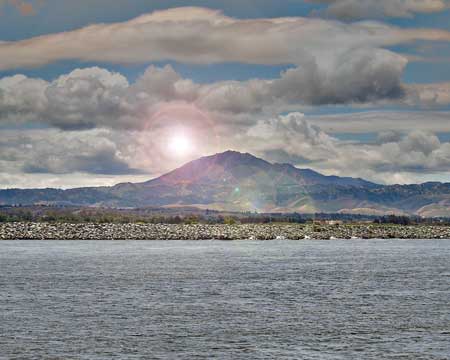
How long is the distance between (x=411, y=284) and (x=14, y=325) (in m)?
51.3

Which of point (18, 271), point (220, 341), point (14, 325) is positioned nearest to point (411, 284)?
point (220, 341)

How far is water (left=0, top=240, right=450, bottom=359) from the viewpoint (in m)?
43.5

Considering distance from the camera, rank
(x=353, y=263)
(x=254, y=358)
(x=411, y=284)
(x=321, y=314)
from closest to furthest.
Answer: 1. (x=254, y=358)
2. (x=321, y=314)
3. (x=411, y=284)
4. (x=353, y=263)

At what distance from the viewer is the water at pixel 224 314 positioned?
43.5 m

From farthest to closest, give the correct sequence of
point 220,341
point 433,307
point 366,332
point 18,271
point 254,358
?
point 18,271, point 433,307, point 366,332, point 220,341, point 254,358

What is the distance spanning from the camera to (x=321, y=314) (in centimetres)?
5859

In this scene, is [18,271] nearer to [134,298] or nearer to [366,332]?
[134,298]

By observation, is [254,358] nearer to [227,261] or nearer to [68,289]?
[68,289]

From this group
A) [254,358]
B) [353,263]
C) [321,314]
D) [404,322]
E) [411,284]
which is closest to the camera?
[254,358]

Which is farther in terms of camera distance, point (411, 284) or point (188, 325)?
point (411, 284)

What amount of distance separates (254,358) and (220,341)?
5.84m

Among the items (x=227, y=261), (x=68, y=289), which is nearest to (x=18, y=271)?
(x=68, y=289)

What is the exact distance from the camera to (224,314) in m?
58.2

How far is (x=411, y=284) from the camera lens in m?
85.4
